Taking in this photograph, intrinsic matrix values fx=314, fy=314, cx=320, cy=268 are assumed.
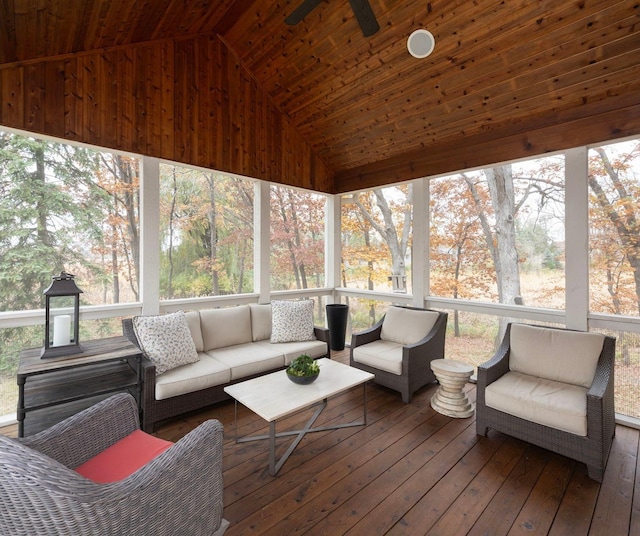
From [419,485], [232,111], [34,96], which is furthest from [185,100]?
[419,485]

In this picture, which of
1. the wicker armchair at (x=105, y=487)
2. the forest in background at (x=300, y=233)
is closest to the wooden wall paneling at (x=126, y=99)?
the forest in background at (x=300, y=233)

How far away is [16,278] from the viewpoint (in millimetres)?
3604

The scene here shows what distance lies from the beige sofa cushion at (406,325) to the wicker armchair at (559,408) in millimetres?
872

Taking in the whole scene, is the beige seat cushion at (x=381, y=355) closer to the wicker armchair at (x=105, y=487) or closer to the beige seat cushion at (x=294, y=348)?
the beige seat cushion at (x=294, y=348)

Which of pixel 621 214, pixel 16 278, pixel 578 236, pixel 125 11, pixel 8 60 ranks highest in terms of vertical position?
pixel 125 11

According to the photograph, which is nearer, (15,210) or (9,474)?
(9,474)

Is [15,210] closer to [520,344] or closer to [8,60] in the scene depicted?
[8,60]

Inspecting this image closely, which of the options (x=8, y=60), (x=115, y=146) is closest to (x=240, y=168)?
(x=115, y=146)

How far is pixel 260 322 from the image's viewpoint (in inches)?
158

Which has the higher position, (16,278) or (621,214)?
(621,214)

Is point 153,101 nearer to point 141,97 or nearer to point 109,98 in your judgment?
point 141,97

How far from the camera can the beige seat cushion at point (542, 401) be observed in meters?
2.24

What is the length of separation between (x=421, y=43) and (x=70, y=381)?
4468mm

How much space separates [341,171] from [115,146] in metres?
3.29
